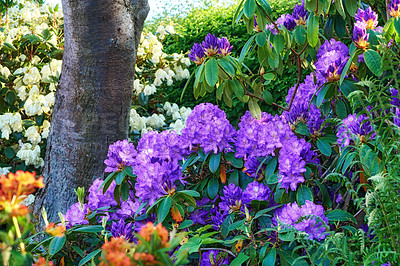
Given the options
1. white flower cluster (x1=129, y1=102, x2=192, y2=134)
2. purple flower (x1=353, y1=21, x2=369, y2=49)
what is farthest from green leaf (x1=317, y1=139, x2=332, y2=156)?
white flower cluster (x1=129, y1=102, x2=192, y2=134)

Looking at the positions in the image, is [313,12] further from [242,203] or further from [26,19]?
[26,19]

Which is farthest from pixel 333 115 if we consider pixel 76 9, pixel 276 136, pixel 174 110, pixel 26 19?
pixel 26 19

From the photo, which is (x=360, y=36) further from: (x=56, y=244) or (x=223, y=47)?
(x=56, y=244)

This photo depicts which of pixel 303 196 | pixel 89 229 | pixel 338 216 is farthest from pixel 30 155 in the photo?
pixel 338 216

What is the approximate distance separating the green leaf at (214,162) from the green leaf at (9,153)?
232 centimetres

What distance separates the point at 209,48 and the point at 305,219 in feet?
2.85

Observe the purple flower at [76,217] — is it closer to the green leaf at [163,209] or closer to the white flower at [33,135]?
the green leaf at [163,209]

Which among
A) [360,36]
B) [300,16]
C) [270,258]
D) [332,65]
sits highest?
[300,16]

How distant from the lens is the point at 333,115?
6.49ft

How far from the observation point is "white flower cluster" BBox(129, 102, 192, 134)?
3.54 m

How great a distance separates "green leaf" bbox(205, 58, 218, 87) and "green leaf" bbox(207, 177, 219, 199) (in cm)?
42

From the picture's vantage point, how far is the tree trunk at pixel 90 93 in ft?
8.15

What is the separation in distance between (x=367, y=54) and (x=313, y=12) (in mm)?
380

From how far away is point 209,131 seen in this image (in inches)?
69.3
